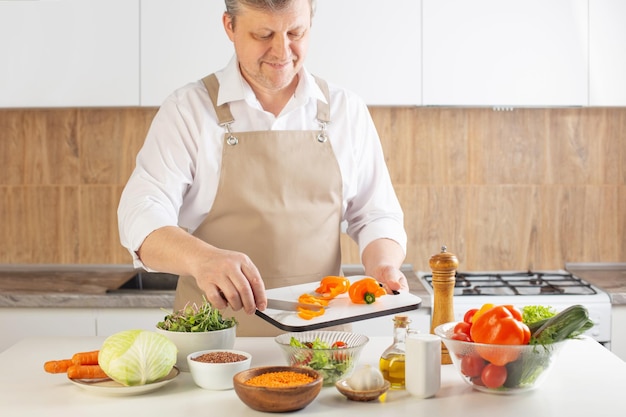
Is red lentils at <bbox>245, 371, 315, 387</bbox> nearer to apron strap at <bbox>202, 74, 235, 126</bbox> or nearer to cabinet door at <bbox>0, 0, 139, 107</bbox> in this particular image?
apron strap at <bbox>202, 74, 235, 126</bbox>

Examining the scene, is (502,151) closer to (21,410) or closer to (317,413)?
(317,413)

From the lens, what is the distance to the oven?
9.60 feet

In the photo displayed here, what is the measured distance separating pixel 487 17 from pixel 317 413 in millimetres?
1964

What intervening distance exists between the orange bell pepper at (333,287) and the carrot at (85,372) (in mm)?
532

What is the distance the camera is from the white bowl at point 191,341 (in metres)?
1.71

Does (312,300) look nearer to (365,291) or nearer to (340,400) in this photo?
(365,291)

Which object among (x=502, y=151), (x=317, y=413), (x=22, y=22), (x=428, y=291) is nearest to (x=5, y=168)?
(x=22, y=22)

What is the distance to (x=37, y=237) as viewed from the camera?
11.5ft

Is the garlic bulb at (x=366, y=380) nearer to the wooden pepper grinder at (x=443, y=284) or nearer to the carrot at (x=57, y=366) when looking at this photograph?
the wooden pepper grinder at (x=443, y=284)

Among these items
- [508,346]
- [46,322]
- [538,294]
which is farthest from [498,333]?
[46,322]

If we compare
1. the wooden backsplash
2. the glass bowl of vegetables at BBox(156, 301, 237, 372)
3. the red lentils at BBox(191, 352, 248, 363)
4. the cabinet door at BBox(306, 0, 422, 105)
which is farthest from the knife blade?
the wooden backsplash

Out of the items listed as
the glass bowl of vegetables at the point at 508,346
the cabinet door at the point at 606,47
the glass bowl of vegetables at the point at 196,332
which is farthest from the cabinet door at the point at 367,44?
the glass bowl of vegetables at the point at 508,346

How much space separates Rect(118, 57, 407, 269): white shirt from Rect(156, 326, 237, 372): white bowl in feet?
1.17

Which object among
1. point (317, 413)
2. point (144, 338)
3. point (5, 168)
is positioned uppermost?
point (5, 168)
